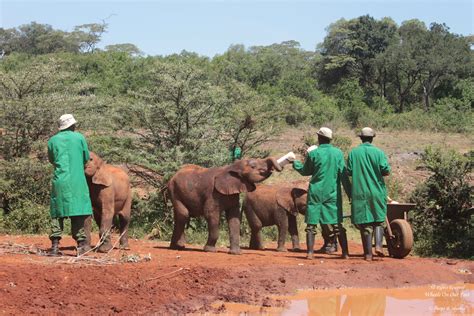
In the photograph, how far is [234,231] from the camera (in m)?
11.4

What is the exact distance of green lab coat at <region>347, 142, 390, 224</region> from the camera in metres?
10.9

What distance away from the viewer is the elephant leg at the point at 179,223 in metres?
11.7

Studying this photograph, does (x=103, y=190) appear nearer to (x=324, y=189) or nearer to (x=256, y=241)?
(x=324, y=189)

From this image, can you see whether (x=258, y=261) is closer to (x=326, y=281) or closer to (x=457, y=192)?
(x=326, y=281)

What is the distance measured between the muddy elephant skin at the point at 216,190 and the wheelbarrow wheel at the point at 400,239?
2.02 m

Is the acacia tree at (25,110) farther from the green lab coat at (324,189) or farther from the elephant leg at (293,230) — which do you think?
the green lab coat at (324,189)

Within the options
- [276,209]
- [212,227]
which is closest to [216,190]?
[212,227]

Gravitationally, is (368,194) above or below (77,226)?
above

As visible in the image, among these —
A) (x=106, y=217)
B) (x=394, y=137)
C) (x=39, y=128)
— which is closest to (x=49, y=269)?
(x=106, y=217)

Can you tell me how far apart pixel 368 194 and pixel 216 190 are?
2215 mm

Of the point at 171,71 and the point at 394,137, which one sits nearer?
the point at 171,71

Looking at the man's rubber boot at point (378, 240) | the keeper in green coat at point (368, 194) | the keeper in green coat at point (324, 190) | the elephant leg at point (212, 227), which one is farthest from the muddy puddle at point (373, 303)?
the elephant leg at point (212, 227)

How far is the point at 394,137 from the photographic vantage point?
1278 inches

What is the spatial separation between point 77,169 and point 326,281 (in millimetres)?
3459
